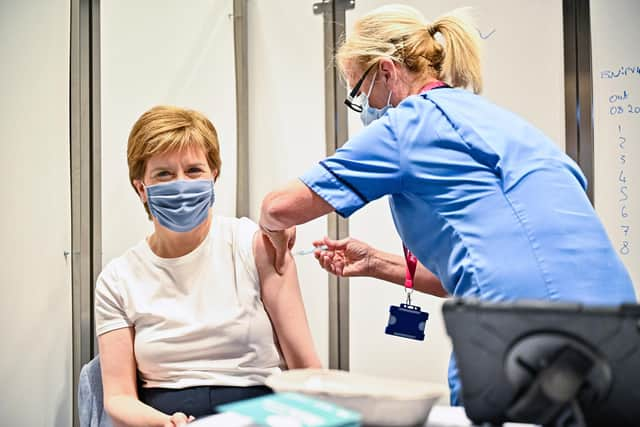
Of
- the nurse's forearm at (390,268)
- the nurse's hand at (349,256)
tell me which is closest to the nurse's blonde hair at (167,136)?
the nurse's hand at (349,256)

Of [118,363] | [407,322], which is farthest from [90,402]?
[407,322]

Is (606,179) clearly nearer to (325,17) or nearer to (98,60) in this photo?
(325,17)

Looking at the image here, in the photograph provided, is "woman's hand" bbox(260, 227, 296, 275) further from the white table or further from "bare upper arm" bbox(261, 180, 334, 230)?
the white table

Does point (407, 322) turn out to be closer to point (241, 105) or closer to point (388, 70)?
point (388, 70)

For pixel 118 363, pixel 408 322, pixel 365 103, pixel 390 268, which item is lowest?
pixel 118 363

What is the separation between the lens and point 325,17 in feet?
7.97

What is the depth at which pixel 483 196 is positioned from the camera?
1.08m

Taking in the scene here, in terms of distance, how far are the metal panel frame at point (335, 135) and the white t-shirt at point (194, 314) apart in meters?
0.73

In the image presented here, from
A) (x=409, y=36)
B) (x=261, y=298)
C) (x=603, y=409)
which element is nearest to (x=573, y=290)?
(x=603, y=409)

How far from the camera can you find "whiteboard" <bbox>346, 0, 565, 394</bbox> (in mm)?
2146

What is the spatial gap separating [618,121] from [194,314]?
1.49 m

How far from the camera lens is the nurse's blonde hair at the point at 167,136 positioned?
1.67 m

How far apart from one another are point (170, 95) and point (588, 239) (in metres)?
1.73

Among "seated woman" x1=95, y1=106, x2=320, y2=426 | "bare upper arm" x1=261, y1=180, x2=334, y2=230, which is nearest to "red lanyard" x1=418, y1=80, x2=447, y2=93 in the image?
"bare upper arm" x1=261, y1=180, x2=334, y2=230
